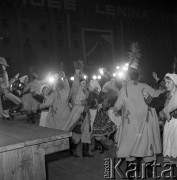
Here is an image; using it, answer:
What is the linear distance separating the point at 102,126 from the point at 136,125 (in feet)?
4.63

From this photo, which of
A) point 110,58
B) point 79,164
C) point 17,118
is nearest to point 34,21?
point 110,58

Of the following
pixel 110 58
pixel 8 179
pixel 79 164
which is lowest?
pixel 79 164

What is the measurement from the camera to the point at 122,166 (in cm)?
444

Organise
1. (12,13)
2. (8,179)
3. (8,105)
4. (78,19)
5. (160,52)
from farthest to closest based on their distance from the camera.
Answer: (160,52) → (78,19) → (12,13) → (8,105) → (8,179)

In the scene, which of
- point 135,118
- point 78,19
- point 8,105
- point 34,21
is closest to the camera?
point 135,118

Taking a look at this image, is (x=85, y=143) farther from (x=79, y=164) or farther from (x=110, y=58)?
(x=110, y=58)

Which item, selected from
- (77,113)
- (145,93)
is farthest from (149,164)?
(77,113)

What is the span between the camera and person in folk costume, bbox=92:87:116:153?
17.0ft

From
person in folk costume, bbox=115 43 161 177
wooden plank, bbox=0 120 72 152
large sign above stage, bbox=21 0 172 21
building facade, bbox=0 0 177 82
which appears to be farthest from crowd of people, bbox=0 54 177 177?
large sign above stage, bbox=21 0 172 21

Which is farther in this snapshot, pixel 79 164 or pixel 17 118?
pixel 17 118

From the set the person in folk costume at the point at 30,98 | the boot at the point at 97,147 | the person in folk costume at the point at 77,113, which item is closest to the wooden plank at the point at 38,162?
the person in folk costume at the point at 77,113

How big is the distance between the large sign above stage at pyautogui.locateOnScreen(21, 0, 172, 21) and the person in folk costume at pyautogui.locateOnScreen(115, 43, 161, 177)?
13.4 metres

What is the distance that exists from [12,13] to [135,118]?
44.2 ft

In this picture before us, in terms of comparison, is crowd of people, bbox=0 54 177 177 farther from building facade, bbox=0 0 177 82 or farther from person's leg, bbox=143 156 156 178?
building facade, bbox=0 0 177 82
